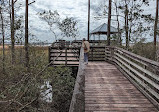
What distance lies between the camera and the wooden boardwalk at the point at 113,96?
417 centimetres

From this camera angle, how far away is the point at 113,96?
495 cm

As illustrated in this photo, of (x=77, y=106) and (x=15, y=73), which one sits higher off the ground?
(x=77, y=106)

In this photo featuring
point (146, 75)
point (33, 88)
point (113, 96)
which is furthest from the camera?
point (33, 88)

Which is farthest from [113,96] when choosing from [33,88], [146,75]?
[33,88]

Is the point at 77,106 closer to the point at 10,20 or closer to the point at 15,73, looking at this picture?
the point at 15,73

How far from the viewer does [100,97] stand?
191 inches

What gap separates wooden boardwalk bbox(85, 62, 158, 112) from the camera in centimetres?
417

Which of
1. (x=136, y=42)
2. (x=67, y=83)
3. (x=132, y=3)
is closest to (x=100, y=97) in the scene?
(x=67, y=83)

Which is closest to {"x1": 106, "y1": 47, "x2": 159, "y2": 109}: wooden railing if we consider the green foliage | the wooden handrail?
the wooden handrail

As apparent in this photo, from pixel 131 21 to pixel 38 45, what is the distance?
9.60m

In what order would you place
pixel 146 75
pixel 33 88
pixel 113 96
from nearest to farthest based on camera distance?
1. pixel 113 96
2. pixel 146 75
3. pixel 33 88

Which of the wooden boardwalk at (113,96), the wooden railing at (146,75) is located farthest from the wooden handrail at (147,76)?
the wooden boardwalk at (113,96)

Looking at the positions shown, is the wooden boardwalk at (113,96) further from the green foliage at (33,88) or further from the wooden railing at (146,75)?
the green foliage at (33,88)

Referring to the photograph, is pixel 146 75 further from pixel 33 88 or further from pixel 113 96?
pixel 33 88
